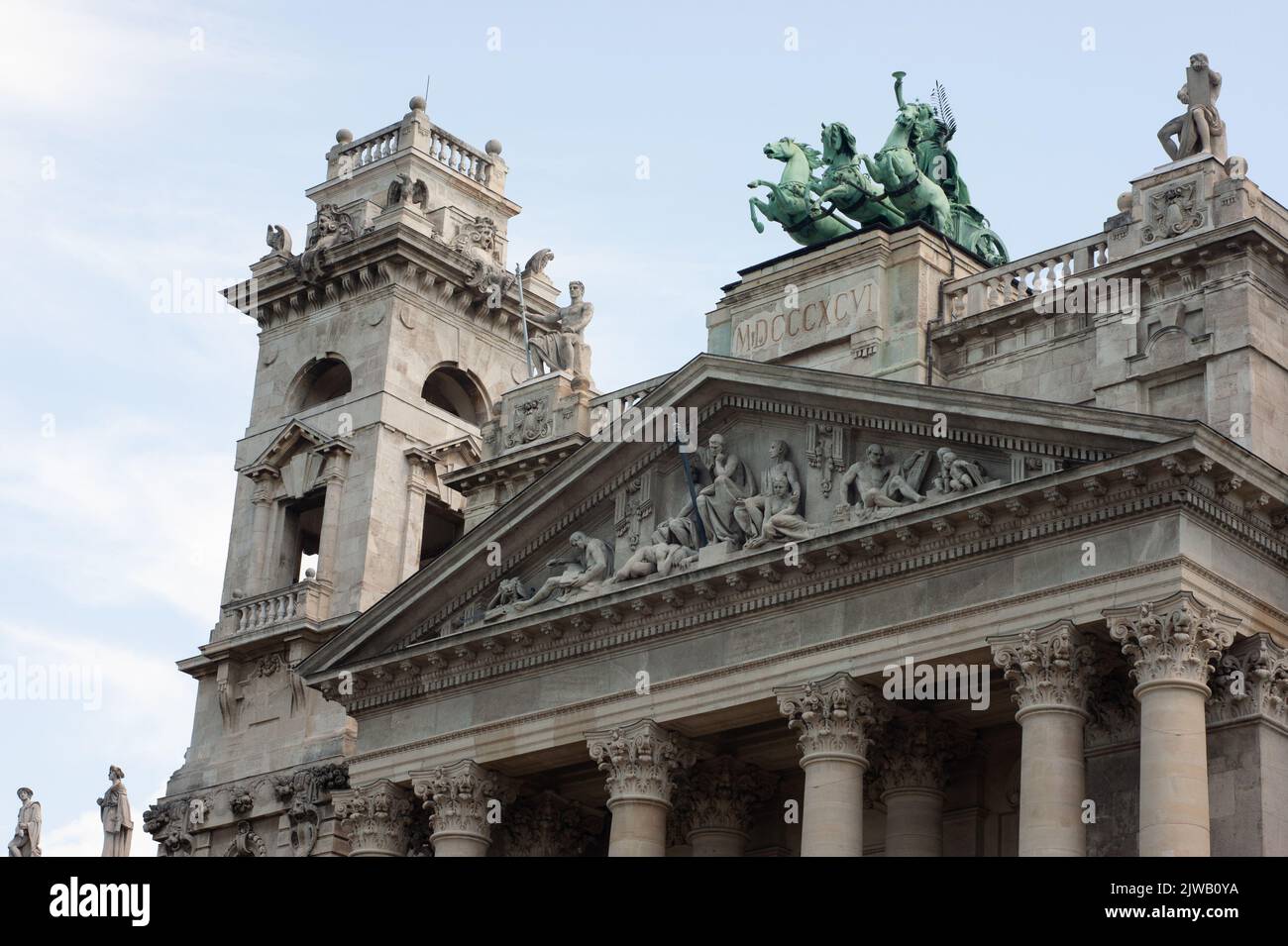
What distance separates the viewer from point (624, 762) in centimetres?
4266

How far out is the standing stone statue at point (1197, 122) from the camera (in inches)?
1732

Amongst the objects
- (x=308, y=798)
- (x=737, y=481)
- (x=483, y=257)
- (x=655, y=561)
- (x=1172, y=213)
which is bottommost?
(x=308, y=798)

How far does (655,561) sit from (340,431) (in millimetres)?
14905

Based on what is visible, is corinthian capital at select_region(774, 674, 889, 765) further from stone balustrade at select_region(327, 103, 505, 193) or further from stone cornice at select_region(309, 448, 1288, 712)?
stone balustrade at select_region(327, 103, 505, 193)

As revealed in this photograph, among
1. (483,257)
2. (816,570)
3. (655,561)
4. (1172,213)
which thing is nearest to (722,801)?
(655,561)

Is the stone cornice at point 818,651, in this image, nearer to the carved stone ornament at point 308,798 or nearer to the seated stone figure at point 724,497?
the seated stone figure at point 724,497

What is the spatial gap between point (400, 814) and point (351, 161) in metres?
19.6

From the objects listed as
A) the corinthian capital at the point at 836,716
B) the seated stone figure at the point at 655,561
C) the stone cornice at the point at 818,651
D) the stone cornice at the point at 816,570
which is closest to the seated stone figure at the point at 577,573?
the seated stone figure at the point at 655,561

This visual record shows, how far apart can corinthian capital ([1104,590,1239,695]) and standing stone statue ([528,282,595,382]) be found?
669 inches

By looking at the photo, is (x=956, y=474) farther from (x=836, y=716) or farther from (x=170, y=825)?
(x=170, y=825)

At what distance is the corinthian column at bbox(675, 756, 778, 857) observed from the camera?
44.4 meters

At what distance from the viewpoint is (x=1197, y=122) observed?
145 feet
